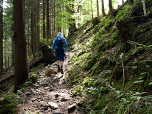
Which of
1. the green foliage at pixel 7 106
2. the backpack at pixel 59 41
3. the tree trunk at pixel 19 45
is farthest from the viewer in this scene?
the backpack at pixel 59 41

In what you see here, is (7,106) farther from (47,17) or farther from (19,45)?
(47,17)

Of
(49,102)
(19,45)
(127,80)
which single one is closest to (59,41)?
(19,45)

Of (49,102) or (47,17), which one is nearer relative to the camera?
(49,102)

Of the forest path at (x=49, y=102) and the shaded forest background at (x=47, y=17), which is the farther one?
the shaded forest background at (x=47, y=17)

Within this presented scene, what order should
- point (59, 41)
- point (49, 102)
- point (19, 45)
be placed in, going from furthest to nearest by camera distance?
point (59, 41) < point (19, 45) < point (49, 102)

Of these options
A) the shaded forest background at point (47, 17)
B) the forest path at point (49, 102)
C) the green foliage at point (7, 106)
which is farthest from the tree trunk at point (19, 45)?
the green foliage at point (7, 106)

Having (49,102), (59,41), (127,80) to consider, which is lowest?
(49,102)

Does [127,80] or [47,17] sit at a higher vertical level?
[47,17]

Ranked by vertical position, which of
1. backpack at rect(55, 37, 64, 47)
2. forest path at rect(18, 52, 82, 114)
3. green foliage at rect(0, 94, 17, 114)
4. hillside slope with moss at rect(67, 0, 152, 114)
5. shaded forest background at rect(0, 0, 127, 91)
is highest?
shaded forest background at rect(0, 0, 127, 91)

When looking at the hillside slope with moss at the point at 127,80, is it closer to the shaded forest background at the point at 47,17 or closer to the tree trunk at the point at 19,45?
the tree trunk at the point at 19,45

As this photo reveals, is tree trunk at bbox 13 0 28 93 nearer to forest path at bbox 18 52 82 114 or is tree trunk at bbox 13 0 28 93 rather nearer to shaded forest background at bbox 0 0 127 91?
shaded forest background at bbox 0 0 127 91

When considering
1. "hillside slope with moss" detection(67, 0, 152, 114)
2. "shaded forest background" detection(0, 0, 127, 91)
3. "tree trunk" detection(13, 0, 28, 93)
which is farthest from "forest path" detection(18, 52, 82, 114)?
"shaded forest background" detection(0, 0, 127, 91)

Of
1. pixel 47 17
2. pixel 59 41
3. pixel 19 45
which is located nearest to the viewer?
pixel 19 45

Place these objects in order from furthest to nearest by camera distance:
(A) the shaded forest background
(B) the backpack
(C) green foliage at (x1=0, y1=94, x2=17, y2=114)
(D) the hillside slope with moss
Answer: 1. (A) the shaded forest background
2. (B) the backpack
3. (C) green foliage at (x1=0, y1=94, x2=17, y2=114)
4. (D) the hillside slope with moss
